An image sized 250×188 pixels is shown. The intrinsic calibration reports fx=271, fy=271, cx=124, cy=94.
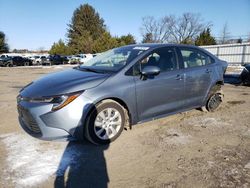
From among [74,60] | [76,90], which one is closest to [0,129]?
[76,90]

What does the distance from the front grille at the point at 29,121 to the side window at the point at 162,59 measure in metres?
2.10

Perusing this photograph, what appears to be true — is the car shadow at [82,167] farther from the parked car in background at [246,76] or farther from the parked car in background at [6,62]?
the parked car in background at [6,62]

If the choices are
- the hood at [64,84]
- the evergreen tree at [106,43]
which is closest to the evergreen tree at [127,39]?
the evergreen tree at [106,43]

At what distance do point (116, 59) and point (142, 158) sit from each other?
6.82 ft

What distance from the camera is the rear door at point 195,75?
5.44m

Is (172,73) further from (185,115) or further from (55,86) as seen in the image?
(55,86)

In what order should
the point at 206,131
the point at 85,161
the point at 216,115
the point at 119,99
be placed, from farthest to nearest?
the point at 216,115
the point at 206,131
the point at 119,99
the point at 85,161

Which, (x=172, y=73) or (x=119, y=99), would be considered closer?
(x=119, y=99)

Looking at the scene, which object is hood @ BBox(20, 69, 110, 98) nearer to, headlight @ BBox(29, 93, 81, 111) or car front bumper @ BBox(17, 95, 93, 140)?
headlight @ BBox(29, 93, 81, 111)

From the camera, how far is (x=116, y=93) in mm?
4344

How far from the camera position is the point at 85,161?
12.2 feet

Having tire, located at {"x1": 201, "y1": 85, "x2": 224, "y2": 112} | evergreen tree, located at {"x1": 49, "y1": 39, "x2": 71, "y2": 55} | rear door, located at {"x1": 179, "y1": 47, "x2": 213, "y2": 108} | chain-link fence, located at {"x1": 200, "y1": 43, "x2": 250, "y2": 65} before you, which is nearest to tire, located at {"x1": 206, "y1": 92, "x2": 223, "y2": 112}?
tire, located at {"x1": 201, "y1": 85, "x2": 224, "y2": 112}

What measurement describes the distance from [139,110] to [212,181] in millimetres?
1870

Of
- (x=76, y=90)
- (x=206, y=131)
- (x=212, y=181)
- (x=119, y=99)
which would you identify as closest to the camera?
(x=212, y=181)
